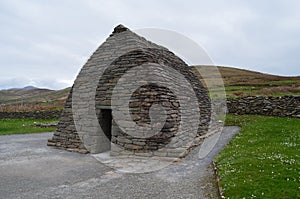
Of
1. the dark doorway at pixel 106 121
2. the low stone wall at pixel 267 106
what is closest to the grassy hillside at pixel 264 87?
the low stone wall at pixel 267 106

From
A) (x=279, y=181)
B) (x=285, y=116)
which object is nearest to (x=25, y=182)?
(x=279, y=181)

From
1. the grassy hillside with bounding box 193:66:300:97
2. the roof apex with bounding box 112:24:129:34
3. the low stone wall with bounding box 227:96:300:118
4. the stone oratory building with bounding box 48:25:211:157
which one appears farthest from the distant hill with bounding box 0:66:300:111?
the roof apex with bounding box 112:24:129:34

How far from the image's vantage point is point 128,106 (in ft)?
33.4

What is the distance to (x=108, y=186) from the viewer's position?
6.45 metres

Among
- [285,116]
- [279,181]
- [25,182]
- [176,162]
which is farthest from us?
[285,116]

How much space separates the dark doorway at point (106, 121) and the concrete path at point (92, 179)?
5.68 ft

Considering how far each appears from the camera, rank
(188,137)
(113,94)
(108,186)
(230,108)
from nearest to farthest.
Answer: (108,186)
(113,94)
(188,137)
(230,108)

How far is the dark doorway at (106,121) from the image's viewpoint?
1105 cm

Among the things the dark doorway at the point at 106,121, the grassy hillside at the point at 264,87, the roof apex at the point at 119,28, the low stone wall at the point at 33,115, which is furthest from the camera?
the grassy hillside at the point at 264,87

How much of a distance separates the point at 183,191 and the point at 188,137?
5552 mm

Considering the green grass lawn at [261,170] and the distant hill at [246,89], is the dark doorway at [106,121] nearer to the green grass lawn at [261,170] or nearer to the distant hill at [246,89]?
the green grass lawn at [261,170]

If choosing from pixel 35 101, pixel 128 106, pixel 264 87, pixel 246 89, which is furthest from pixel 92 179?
pixel 35 101

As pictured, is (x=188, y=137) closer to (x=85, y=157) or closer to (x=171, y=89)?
(x=171, y=89)

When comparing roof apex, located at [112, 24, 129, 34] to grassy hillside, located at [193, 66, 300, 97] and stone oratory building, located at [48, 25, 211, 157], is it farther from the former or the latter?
grassy hillside, located at [193, 66, 300, 97]
